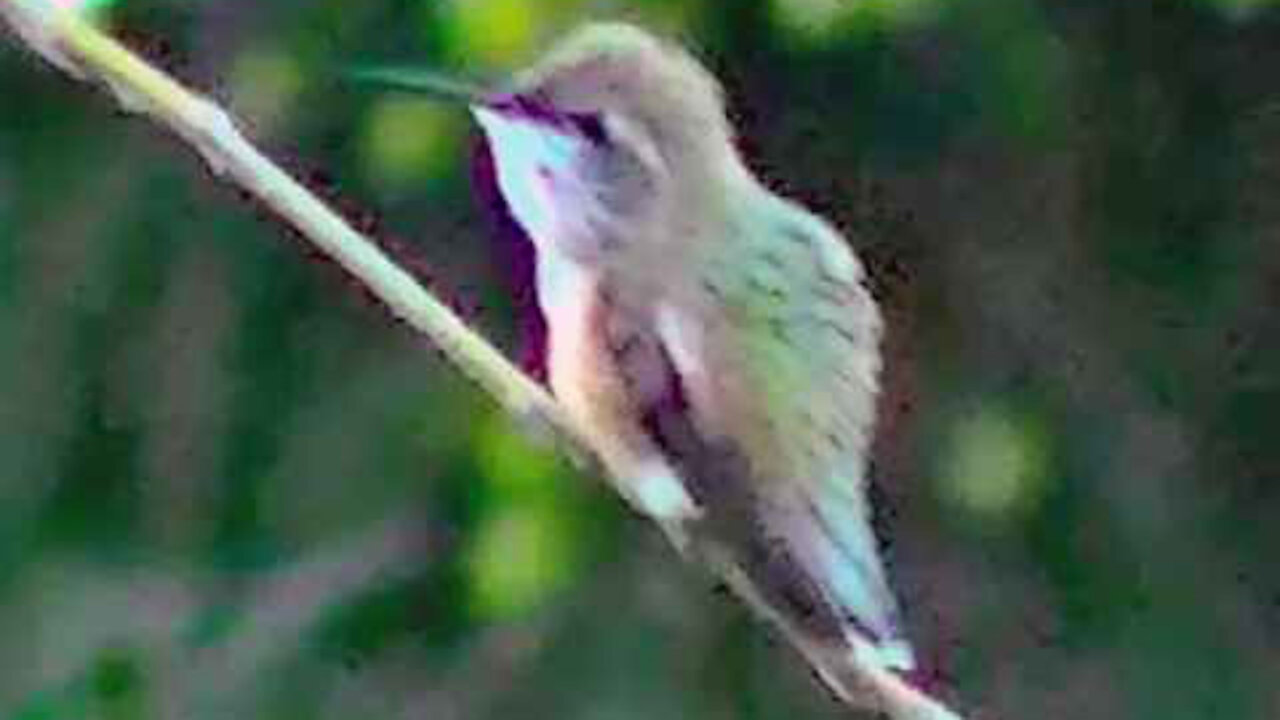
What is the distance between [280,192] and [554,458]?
13 centimetres

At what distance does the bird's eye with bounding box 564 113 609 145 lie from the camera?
1196 mm

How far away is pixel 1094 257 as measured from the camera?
1265mm

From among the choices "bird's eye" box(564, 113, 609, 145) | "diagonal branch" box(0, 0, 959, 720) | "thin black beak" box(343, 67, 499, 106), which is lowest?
"diagonal branch" box(0, 0, 959, 720)

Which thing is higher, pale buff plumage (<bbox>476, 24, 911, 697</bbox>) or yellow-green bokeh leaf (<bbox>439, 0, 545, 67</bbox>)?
yellow-green bokeh leaf (<bbox>439, 0, 545, 67</bbox>)

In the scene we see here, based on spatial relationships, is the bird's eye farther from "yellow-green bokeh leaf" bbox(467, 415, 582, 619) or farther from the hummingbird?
"yellow-green bokeh leaf" bbox(467, 415, 582, 619)

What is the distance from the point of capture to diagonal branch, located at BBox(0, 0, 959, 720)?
4.16ft

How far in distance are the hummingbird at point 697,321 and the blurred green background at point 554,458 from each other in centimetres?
2

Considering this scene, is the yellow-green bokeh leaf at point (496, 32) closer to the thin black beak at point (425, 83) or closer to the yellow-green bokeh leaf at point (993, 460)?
the thin black beak at point (425, 83)


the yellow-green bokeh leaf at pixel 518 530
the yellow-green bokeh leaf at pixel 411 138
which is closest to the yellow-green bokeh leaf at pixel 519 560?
the yellow-green bokeh leaf at pixel 518 530

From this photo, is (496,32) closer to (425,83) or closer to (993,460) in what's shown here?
(425,83)

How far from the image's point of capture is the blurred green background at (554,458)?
1.25 metres

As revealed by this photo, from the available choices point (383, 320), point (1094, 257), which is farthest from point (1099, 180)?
point (383, 320)

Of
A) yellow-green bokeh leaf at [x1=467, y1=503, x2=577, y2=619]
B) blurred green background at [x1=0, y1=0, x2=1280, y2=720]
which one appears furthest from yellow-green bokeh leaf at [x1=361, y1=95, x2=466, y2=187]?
yellow-green bokeh leaf at [x1=467, y1=503, x2=577, y2=619]

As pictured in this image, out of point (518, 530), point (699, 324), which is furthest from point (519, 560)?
point (699, 324)
